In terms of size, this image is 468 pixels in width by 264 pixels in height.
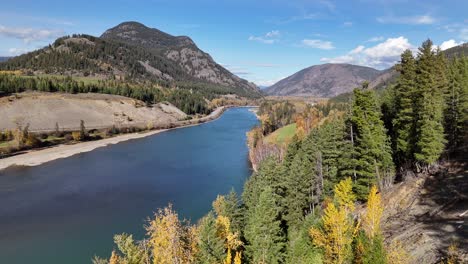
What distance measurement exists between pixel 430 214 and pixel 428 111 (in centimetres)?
1356

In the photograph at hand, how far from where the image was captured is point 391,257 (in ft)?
83.0

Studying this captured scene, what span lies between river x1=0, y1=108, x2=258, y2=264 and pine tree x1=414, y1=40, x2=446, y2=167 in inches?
1610

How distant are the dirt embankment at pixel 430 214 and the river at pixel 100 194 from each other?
38.5 m

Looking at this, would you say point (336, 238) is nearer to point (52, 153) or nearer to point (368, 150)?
point (368, 150)

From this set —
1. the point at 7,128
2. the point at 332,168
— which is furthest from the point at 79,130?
the point at 332,168

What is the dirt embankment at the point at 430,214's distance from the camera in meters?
25.1

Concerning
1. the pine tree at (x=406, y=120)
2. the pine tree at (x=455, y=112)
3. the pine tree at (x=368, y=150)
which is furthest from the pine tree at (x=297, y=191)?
the pine tree at (x=455, y=112)

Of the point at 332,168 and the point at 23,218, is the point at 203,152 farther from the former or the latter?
the point at 332,168

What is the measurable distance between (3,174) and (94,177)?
28391 mm

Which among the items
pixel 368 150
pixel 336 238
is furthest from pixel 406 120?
pixel 336 238

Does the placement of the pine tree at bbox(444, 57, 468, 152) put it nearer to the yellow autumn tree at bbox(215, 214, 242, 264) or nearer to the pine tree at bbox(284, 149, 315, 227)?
the pine tree at bbox(284, 149, 315, 227)

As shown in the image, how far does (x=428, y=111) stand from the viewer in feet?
131

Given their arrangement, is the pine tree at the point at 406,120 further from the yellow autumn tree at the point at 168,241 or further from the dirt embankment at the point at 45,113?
the dirt embankment at the point at 45,113

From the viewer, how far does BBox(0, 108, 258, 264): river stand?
55.7 meters
